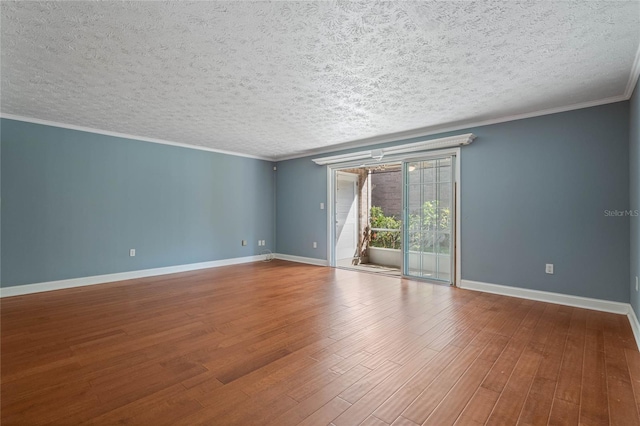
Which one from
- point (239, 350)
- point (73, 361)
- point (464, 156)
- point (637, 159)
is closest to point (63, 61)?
point (73, 361)

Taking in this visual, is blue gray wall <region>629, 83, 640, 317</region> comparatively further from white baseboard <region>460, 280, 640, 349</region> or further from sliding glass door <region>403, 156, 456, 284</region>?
sliding glass door <region>403, 156, 456, 284</region>

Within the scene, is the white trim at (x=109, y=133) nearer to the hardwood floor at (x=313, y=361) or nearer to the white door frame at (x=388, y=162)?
the white door frame at (x=388, y=162)

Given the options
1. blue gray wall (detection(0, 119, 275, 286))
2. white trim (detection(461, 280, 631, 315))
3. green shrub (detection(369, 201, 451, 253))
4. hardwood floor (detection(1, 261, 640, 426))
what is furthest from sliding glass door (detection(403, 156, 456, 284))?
blue gray wall (detection(0, 119, 275, 286))

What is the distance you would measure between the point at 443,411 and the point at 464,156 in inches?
150

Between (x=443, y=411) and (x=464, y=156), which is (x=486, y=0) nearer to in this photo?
(x=443, y=411)

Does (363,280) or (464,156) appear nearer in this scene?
(464,156)

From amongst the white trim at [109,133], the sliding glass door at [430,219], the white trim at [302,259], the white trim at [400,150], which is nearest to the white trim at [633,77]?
the white trim at [400,150]

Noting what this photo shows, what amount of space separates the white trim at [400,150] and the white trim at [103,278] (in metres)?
3.09

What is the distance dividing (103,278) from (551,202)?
668 cm

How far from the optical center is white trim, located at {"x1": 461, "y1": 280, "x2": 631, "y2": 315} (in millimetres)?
3418

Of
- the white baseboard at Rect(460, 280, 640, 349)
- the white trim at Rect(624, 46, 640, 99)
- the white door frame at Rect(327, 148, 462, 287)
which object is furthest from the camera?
the white door frame at Rect(327, 148, 462, 287)

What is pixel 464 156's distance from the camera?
4.58 metres

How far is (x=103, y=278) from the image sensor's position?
484 centimetres

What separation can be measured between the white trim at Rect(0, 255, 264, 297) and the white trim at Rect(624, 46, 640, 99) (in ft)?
21.7
